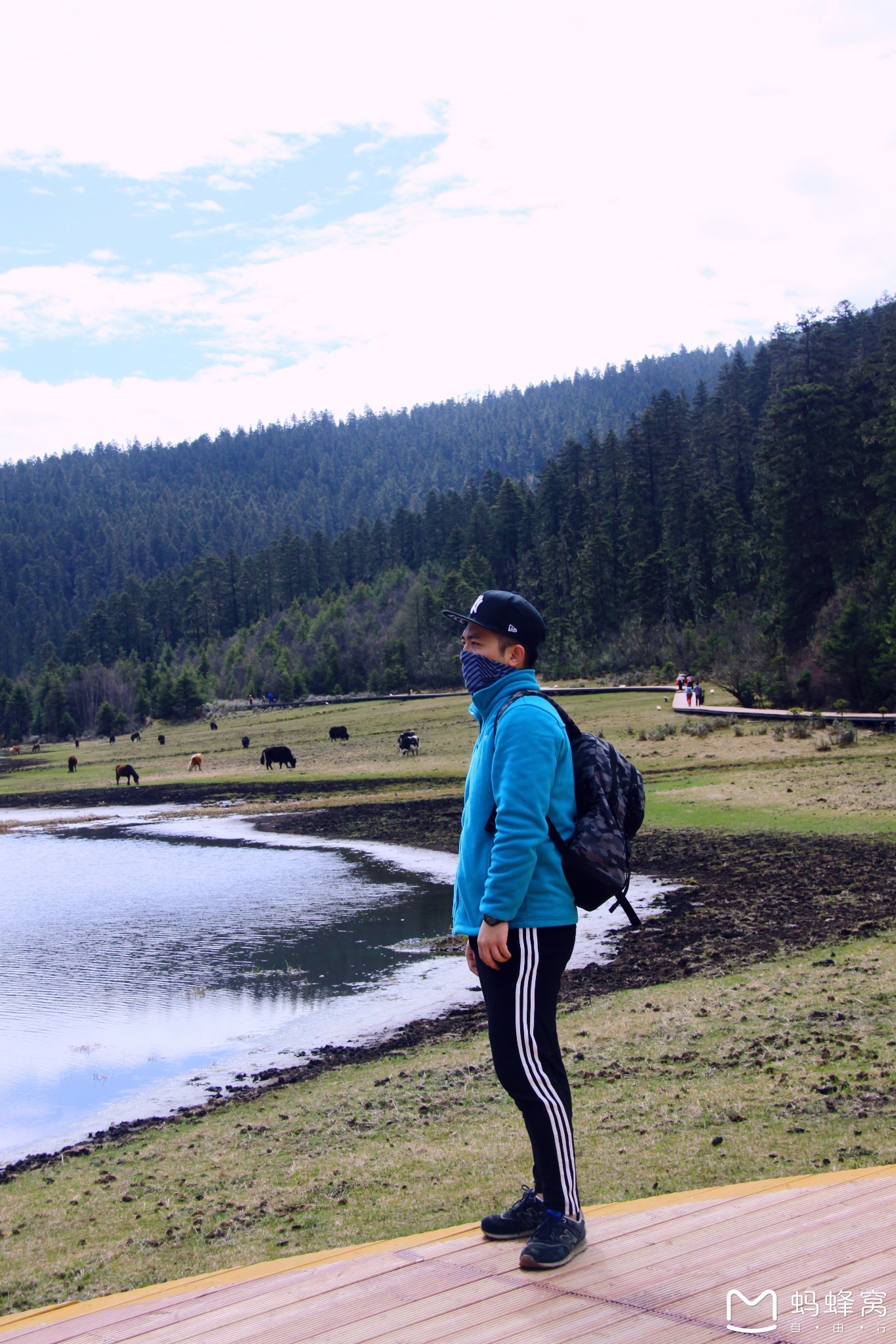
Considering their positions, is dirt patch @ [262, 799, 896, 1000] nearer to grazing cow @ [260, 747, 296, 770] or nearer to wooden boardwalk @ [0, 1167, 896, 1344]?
wooden boardwalk @ [0, 1167, 896, 1344]

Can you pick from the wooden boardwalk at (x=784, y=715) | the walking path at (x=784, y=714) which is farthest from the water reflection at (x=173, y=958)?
the walking path at (x=784, y=714)

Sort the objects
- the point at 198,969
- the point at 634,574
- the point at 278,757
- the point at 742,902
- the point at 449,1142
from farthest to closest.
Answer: the point at 634,574 → the point at 278,757 → the point at 742,902 → the point at 198,969 → the point at 449,1142

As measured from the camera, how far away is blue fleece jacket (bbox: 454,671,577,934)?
4043 millimetres

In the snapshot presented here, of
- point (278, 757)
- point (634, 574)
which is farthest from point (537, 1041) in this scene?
point (634, 574)

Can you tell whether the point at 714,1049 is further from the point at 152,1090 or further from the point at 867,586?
the point at 867,586

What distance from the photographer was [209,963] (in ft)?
51.2

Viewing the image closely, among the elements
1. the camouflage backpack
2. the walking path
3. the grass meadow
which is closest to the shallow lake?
the grass meadow

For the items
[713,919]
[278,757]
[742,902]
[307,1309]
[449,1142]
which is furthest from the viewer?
[278,757]

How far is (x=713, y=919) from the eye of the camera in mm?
14852

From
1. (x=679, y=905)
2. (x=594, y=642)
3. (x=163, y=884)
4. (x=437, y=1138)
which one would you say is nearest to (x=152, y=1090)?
(x=437, y=1138)

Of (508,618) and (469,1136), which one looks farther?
(469,1136)

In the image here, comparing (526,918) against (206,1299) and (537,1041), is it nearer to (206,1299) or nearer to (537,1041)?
(537,1041)

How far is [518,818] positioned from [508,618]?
2.89ft

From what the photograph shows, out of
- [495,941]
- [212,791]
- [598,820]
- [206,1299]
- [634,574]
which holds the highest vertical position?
[634,574]
